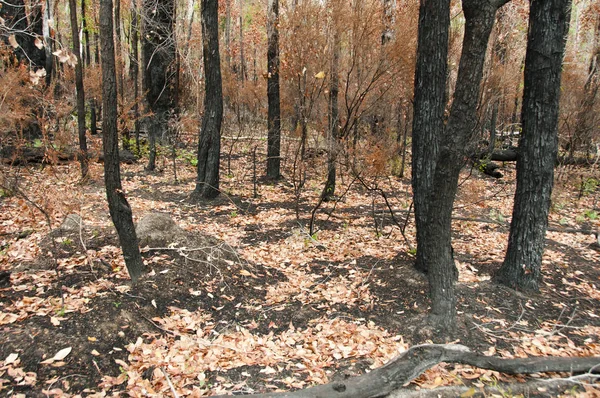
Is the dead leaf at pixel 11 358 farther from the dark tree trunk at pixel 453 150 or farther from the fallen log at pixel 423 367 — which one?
the dark tree trunk at pixel 453 150

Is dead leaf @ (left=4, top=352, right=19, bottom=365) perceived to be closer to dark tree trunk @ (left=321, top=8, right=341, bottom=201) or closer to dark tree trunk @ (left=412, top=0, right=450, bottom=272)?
dark tree trunk @ (left=412, top=0, right=450, bottom=272)

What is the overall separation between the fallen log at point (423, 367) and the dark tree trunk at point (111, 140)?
7.41ft

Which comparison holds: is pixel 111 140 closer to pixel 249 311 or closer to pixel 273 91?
pixel 249 311

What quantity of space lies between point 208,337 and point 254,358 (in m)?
0.57

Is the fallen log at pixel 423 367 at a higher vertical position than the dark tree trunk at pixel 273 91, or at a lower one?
lower

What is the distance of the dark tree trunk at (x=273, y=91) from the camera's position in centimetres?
977

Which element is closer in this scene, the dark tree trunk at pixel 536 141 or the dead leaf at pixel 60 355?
the dead leaf at pixel 60 355

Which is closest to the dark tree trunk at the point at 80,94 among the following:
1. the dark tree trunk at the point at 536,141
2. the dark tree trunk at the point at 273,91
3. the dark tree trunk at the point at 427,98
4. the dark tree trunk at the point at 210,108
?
the dark tree trunk at the point at 210,108

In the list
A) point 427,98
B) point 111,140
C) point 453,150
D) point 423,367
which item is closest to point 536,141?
point 427,98

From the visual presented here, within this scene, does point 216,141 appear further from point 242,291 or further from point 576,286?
point 576,286

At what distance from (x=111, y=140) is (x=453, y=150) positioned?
3.26 meters

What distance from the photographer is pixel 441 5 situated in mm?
4133

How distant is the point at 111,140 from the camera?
3791mm

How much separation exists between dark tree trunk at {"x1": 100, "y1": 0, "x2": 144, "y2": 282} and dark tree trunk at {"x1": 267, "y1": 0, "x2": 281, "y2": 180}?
5684mm
